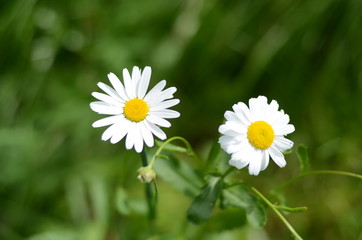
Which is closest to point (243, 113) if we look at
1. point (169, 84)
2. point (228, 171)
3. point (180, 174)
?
point (228, 171)

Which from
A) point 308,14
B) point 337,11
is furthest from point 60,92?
point 337,11

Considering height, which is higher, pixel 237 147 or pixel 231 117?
pixel 231 117

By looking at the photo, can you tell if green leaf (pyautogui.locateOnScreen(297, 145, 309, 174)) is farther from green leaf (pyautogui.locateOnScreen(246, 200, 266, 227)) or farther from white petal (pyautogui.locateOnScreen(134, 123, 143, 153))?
white petal (pyautogui.locateOnScreen(134, 123, 143, 153))

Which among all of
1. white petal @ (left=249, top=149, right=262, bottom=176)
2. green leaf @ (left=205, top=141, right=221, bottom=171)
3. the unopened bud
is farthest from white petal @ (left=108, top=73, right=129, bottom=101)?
white petal @ (left=249, top=149, right=262, bottom=176)

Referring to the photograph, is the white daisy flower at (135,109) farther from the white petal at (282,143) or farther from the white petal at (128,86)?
the white petal at (282,143)

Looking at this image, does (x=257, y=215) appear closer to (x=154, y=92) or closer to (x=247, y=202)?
(x=247, y=202)

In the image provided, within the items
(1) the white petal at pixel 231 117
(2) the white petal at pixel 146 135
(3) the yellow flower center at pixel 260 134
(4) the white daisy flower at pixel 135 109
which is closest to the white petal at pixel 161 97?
(4) the white daisy flower at pixel 135 109
